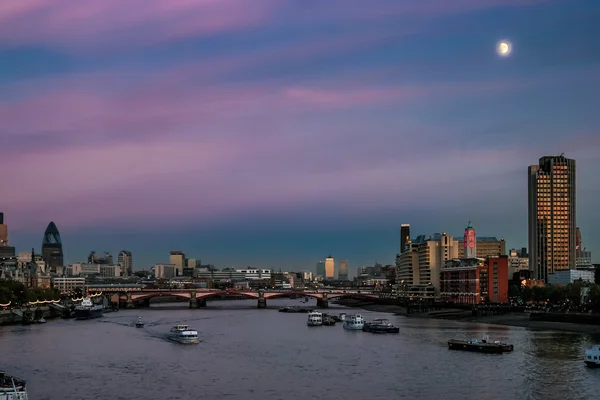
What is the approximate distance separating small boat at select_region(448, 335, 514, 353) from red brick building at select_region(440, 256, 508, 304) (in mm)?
76855

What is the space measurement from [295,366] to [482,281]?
9397 cm

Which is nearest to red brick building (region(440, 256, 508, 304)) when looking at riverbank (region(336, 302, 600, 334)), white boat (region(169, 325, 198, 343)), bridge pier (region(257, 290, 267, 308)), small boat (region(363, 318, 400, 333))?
riverbank (region(336, 302, 600, 334))

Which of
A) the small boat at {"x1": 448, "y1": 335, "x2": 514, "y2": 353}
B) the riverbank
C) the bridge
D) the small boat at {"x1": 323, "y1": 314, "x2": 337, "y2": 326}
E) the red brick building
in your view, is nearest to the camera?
the small boat at {"x1": 448, "y1": 335, "x2": 514, "y2": 353}

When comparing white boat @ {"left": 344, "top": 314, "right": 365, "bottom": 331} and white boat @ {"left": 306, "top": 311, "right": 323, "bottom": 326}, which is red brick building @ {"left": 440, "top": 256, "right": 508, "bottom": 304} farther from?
white boat @ {"left": 344, "top": 314, "right": 365, "bottom": 331}

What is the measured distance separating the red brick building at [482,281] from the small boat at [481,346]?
7686cm

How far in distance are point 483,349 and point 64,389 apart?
1508 inches

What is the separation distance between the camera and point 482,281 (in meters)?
154

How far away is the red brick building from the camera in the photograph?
6009 inches

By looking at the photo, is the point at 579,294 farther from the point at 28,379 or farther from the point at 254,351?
the point at 28,379

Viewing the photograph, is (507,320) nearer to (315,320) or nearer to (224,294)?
(315,320)

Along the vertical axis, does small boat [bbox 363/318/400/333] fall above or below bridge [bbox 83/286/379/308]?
above

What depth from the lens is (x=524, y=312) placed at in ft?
420

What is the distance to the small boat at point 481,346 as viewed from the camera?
7438 centimetres

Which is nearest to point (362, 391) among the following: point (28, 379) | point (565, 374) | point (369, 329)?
point (565, 374)
